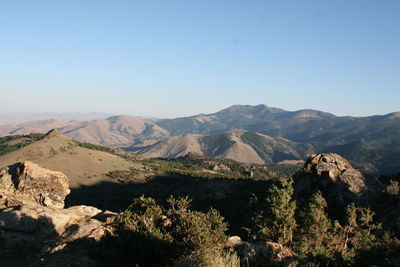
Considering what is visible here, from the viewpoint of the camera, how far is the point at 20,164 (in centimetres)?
4675

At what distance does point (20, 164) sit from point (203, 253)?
135 ft

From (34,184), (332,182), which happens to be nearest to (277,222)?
(34,184)

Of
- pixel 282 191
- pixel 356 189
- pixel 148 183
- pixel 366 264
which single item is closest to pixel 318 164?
pixel 356 189

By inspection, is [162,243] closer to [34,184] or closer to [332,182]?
[34,184]

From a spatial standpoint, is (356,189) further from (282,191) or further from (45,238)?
(45,238)

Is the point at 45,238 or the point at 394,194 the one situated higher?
the point at 45,238

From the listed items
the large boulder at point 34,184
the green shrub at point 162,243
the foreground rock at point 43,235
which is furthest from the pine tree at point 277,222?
the large boulder at point 34,184

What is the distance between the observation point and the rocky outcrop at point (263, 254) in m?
18.7

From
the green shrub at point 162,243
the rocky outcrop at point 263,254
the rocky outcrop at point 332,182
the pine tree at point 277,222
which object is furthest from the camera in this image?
the rocky outcrop at point 332,182

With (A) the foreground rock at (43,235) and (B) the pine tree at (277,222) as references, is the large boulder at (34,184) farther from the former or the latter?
(B) the pine tree at (277,222)

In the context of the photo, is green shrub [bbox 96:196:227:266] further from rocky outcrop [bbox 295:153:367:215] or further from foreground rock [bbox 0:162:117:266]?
rocky outcrop [bbox 295:153:367:215]

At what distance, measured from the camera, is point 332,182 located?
3007 inches

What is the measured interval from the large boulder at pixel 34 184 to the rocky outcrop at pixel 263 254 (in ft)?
106

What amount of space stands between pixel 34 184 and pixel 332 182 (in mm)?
65672
